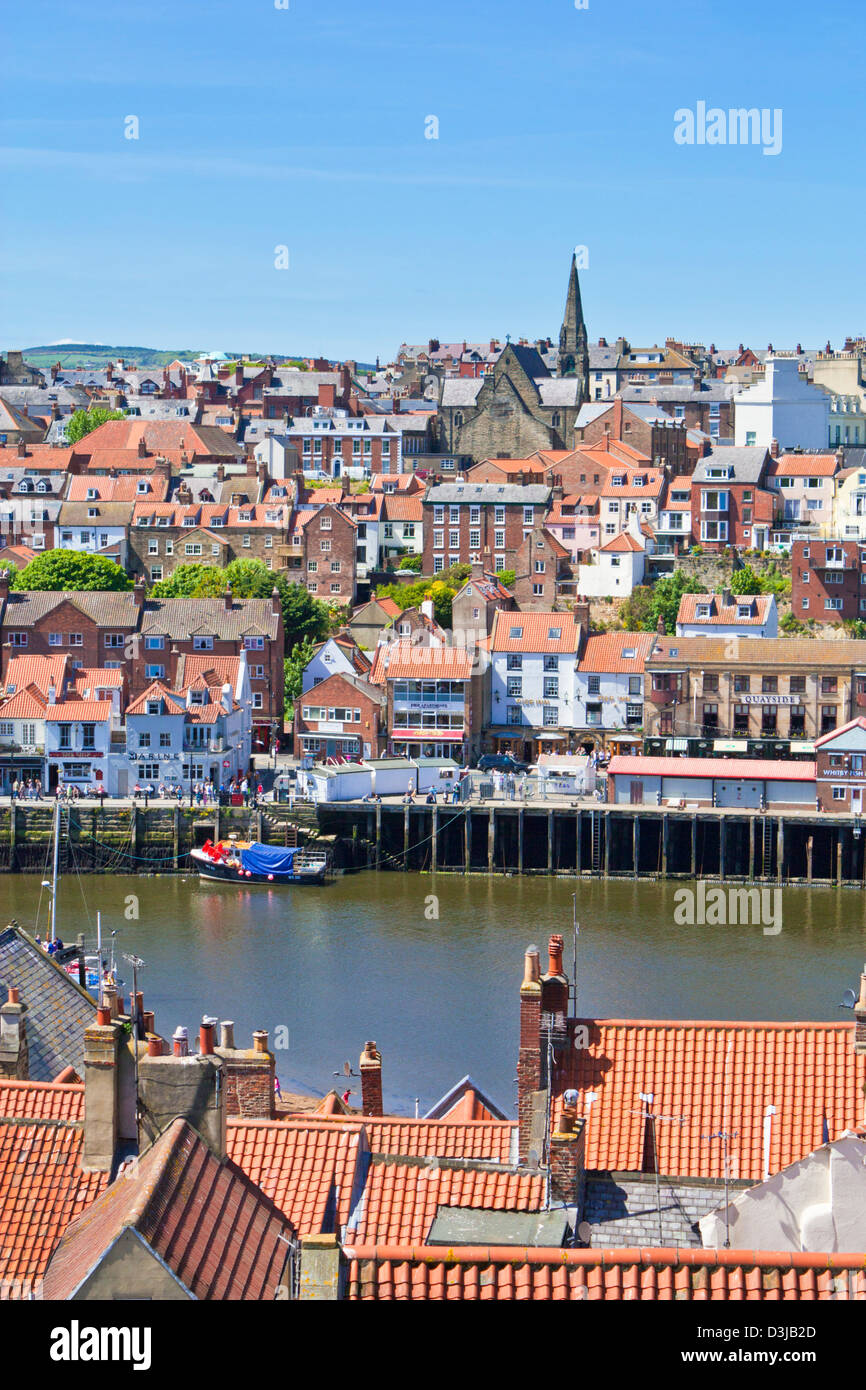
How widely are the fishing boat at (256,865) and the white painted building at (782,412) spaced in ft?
153

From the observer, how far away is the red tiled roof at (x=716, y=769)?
56.4 meters

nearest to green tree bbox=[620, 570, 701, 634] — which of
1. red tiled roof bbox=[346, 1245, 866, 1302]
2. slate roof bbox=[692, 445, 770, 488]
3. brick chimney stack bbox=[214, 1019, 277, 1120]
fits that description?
slate roof bbox=[692, 445, 770, 488]

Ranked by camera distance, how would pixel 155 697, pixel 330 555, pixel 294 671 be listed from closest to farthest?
pixel 155 697, pixel 294 671, pixel 330 555

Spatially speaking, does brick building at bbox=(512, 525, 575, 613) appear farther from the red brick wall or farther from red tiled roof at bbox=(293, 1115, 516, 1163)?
red tiled roof at bbox=(293, 1115, 516, 1163)

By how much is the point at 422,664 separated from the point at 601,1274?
53.0m

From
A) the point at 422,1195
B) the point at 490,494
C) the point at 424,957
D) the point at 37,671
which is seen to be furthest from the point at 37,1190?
the point at 490,494

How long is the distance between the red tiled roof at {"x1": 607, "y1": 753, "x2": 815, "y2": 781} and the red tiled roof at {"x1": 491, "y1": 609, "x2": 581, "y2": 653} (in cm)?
751

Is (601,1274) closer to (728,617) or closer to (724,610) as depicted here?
(728,617)

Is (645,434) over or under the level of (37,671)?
over

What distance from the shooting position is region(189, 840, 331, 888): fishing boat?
53.2 m

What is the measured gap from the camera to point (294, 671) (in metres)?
67.8

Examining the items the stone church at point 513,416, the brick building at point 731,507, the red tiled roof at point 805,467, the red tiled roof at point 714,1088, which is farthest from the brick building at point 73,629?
the red tiled roof at point 714,1088

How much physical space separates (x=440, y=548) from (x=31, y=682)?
86.7ft
